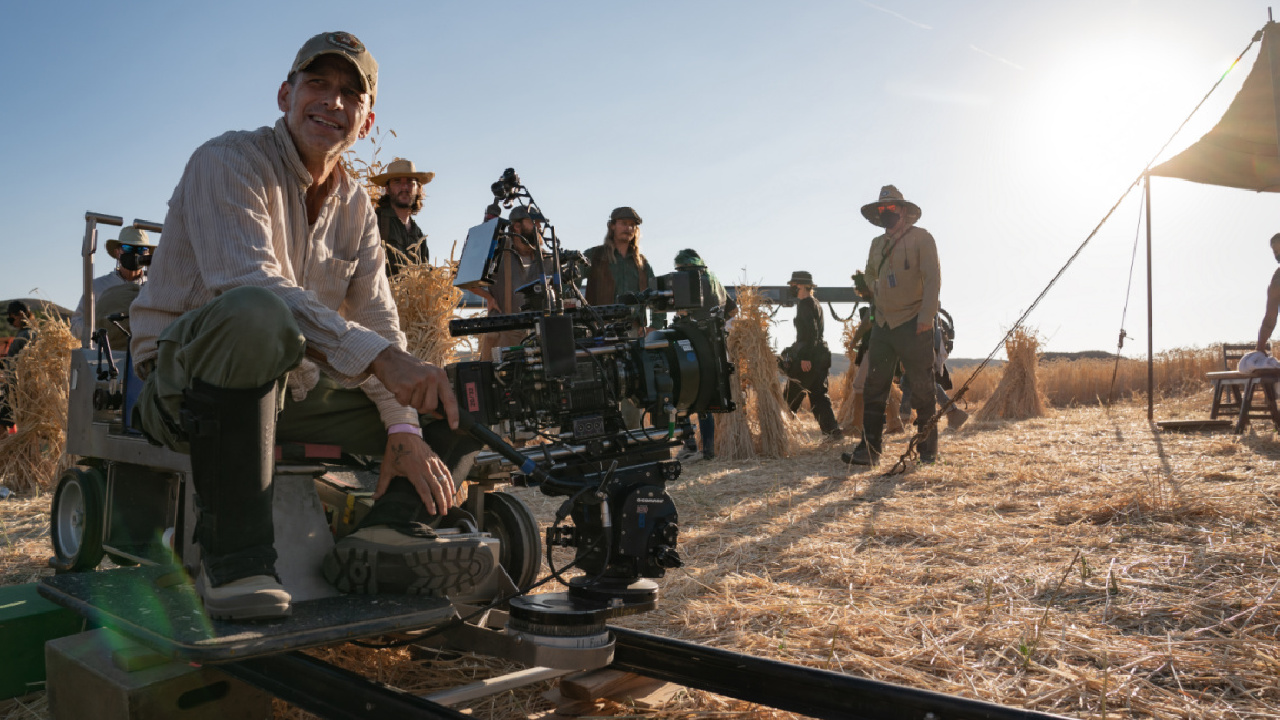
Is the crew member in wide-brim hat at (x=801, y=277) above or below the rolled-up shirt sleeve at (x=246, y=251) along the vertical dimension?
above

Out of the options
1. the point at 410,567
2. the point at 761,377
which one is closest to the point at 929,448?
the point at 761,377

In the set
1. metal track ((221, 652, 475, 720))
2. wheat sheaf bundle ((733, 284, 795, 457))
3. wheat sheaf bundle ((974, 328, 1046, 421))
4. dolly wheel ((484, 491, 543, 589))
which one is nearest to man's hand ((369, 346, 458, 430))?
metal track ((221, 652, 475, 720))

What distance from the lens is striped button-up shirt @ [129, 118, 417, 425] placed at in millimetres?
1830

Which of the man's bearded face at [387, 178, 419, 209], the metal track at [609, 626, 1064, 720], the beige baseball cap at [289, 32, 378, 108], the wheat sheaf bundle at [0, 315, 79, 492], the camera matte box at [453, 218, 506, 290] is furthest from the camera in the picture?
the wheat sheaf bundle at [0, 315, 79, 492]

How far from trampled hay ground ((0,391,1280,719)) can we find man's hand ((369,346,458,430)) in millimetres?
859

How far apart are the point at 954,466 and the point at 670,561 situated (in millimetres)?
4809

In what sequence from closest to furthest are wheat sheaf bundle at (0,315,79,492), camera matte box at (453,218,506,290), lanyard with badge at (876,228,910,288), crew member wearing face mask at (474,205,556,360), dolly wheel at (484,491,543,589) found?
1. camera matte box at (453,218,506,290)
2. dolly wheel at (484,491,543,589)
3. crew member wearing face mask at (474,205,556,360)
4. lanyard with badge at (876,228,910,288)
5. wheat sheaf bundle at (0,315,79,492)

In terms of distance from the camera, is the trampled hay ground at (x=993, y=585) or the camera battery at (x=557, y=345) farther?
the trampled hay ground at (x=993, y=585)

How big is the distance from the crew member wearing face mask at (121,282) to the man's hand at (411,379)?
79.5 inches

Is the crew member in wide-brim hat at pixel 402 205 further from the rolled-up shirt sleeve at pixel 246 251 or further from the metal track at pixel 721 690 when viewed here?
the metal track at pixel 721 690

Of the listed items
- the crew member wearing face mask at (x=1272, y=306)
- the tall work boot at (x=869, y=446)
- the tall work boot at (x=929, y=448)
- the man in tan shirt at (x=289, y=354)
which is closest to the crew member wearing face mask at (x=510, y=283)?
the man in tan shirt at (x=289, y=354)

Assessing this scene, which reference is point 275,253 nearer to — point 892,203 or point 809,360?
point 892,203

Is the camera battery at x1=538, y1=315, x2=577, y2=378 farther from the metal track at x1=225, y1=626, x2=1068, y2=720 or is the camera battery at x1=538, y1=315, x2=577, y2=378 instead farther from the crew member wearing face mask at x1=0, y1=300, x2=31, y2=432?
the crew member wearing face mask at x1=0, y1=300, x2=31, y2=432

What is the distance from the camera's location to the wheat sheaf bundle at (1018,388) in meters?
11.4
